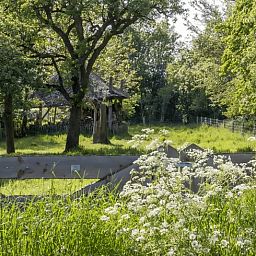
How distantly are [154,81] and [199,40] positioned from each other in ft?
83.2

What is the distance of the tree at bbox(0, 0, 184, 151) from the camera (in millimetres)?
18016

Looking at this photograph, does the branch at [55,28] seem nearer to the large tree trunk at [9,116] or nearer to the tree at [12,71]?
the tree at [12,71]

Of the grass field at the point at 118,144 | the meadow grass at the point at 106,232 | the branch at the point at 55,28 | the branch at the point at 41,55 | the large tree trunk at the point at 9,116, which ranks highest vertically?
the branch at the point at 55,28

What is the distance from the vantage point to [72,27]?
20359 millimetres

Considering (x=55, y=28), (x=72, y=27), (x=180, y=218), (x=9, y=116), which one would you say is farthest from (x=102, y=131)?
(x=180, y=218)

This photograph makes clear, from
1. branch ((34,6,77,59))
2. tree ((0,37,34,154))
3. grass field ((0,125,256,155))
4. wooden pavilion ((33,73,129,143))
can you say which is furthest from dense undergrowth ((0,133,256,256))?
wooden pavilion ((33,73,129,143))

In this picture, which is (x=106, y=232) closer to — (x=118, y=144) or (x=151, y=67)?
(x=118, y=144)

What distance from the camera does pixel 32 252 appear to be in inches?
156

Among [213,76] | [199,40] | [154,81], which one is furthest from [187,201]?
[154,81]

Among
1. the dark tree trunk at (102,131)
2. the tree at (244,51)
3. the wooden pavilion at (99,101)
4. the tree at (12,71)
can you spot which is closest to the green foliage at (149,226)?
the tree at (244,51)

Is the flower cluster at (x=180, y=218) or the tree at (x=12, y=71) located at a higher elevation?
the tree at (x=12, y=71)

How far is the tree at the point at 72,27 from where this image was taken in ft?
59.1

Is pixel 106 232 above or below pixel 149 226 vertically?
below

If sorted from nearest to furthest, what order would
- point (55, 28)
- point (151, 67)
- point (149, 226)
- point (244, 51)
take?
point (149, 226) < point (244, 51) < point (55, 28) < point (151, 67)
